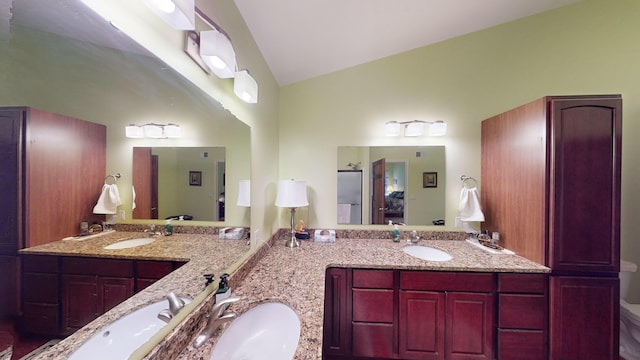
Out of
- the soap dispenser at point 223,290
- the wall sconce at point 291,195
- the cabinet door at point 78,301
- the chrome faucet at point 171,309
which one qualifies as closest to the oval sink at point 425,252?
the wall sconce at point 291,195

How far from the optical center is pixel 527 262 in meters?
1.80

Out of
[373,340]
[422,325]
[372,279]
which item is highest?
[372,279]

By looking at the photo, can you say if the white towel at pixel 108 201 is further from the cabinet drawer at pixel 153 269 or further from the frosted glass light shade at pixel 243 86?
the frosted glass light shade at pixel 243 86

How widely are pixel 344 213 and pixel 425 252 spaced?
889mm

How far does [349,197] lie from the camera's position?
2.51 meters

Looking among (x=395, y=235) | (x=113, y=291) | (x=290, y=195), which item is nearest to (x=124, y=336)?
(x=113, y=291)

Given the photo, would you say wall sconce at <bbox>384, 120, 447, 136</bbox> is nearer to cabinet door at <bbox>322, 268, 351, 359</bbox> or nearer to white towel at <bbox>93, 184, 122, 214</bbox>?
cabinet door at <bbox>322, 268, 351, 359</bbox>

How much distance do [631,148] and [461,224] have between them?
5.67 ft

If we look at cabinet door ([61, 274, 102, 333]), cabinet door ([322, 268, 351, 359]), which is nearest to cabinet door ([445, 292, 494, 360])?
cabinet door ([322, 268, 351, 359])

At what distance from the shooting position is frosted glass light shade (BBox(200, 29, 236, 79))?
105 centimetres

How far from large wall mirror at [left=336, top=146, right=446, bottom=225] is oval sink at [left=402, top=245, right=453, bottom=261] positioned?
0.28 metres

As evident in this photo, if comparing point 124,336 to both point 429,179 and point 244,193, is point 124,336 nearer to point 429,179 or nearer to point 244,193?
point 244,193

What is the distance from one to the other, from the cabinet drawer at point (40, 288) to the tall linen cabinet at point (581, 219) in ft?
8.55


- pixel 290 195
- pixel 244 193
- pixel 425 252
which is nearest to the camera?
pixel 244 193
